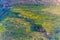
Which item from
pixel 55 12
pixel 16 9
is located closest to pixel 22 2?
pixel 16 9

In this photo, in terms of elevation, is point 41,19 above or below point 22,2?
below

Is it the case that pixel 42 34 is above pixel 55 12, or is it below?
below

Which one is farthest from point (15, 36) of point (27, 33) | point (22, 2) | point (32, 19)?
point (22, 2)

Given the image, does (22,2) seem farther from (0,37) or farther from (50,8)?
(0,37)

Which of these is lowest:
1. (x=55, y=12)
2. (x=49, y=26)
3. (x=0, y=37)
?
(x=0, y=37)

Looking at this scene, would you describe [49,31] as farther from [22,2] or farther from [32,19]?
[22,2]

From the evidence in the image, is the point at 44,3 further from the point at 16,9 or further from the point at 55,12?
the point at 16,9

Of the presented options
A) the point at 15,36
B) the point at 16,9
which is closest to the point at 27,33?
the point at 15,36
